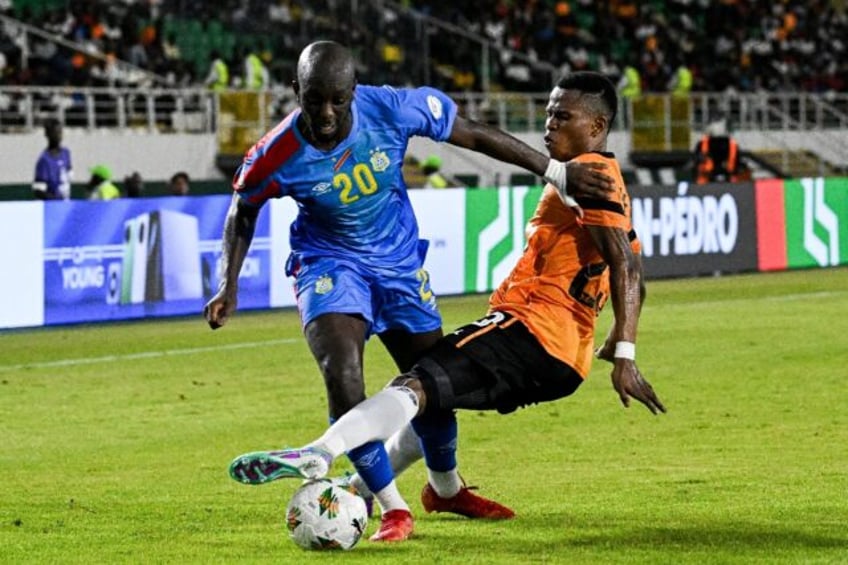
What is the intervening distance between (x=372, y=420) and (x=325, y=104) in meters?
1.25

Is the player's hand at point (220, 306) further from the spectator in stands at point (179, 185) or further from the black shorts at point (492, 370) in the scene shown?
the spectator in stands at point (179, 185)

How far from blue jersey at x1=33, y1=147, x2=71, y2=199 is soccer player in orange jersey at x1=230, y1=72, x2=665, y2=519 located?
15856mm

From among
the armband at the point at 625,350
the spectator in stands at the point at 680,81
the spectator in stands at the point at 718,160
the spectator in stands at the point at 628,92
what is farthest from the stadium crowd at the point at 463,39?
the armband at the point at 625,350

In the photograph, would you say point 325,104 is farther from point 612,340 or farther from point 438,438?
point 438,438

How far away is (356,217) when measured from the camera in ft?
25.4

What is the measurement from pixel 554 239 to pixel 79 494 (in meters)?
3.06

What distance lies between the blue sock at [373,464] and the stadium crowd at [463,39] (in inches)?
886

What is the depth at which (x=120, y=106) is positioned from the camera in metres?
28.6

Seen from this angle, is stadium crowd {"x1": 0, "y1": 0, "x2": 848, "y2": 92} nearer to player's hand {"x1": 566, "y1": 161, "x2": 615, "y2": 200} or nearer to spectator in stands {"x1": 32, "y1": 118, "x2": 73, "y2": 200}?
spectator in stands {"x1": 32, "y1": 118, "x2": 73, "y2": 200}

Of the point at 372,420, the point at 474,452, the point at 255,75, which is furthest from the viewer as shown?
the point at 255,75

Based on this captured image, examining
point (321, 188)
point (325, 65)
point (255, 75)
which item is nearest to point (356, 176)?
point (321, 188)

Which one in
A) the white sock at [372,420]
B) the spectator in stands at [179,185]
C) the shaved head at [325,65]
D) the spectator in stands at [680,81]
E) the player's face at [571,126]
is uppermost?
the spectator in stands at [680,81]

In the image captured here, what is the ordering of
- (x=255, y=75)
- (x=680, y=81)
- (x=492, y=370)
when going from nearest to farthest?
(x=492, y=370), (x=255, y=75), (x=680, y=81)

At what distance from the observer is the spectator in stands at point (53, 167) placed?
23000 mm
